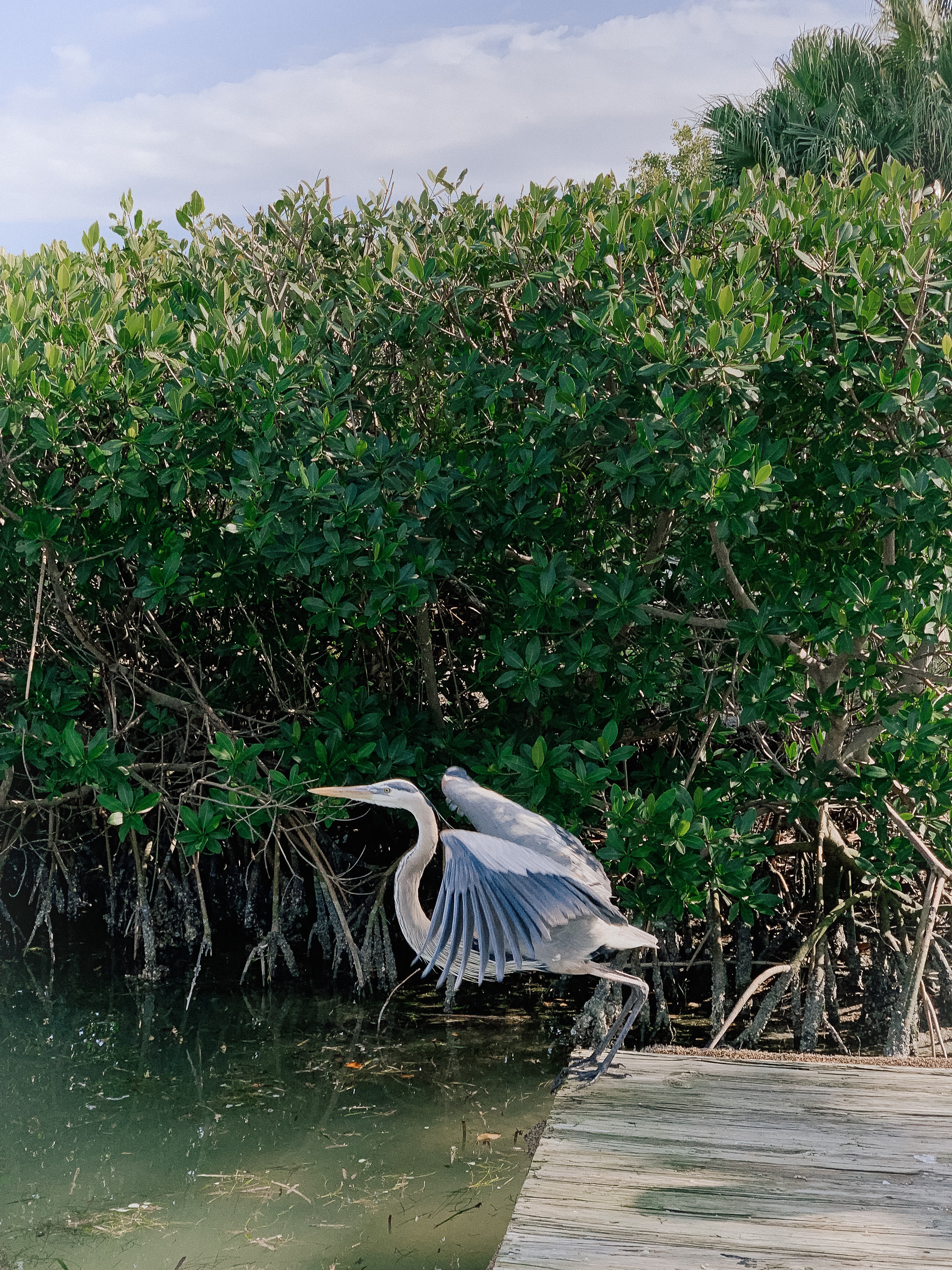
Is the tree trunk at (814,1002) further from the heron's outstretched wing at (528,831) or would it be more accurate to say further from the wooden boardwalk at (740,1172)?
the heron's outstretched wing at (528,831)

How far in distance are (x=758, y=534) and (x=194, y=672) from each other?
2690 millimetres

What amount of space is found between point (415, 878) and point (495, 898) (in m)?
0.48

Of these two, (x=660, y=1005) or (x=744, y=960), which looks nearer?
(x=660, y=1005)

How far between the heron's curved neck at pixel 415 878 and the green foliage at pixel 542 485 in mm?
608

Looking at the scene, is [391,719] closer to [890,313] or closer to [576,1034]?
[576,1034]

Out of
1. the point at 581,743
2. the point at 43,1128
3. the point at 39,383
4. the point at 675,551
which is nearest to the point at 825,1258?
the point at 581,743

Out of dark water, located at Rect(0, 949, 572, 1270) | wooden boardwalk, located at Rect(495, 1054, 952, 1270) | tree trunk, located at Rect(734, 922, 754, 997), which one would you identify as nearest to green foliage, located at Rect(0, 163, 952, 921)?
tree trunk, located at Rect(734, 922, 754, 997)

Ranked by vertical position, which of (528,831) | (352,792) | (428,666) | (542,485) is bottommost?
(528,831)

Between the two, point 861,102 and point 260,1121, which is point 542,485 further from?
point 861,102

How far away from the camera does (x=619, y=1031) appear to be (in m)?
3.34

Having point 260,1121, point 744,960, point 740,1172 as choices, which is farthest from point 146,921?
point 740,1172

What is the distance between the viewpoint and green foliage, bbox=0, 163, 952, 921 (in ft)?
11.1

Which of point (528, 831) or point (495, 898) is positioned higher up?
point (528, 831)

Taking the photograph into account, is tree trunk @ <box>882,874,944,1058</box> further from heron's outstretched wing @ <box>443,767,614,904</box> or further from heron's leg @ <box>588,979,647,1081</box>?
heron's outstretched wing @ <box>443,767,614,904</box>
